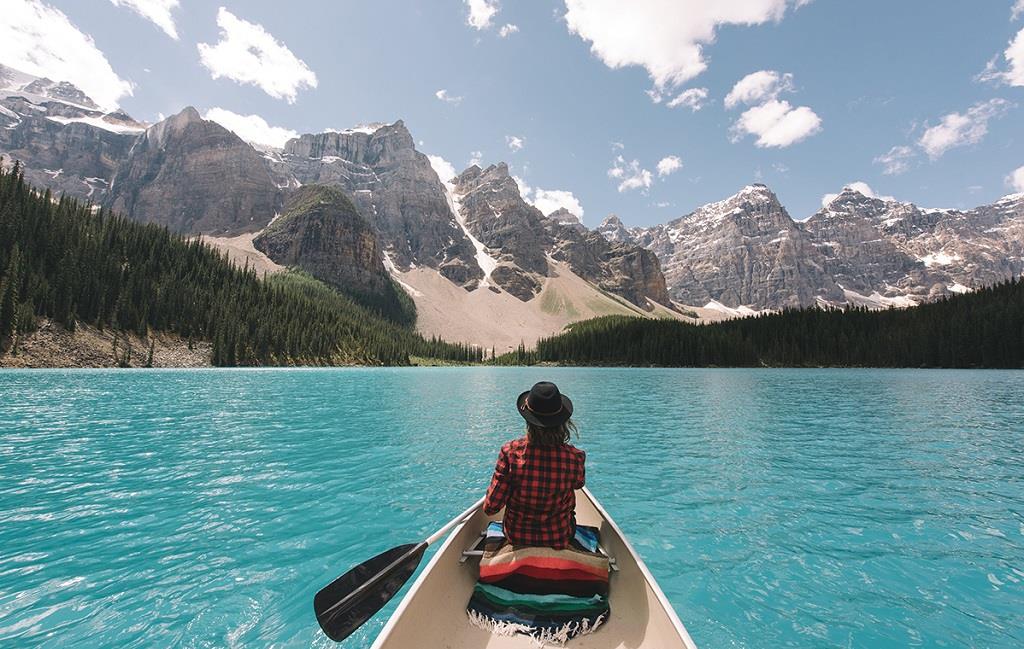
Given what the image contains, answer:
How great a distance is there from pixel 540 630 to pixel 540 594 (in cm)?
71

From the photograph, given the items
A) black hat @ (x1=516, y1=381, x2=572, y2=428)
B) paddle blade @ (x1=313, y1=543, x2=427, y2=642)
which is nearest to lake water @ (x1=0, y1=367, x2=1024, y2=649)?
paddle blade @ (x1=313, y1=543, x2=427, y2=642)

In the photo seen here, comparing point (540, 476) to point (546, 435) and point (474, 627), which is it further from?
point (474, 627)

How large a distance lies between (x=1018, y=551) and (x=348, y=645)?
14866 millimetres

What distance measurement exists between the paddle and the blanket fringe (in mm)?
1478

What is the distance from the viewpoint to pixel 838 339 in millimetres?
149875

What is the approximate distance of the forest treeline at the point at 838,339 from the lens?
124 m

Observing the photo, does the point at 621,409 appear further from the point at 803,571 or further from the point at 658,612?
the point at 658,612

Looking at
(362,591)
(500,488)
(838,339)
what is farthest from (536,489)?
(838,339)

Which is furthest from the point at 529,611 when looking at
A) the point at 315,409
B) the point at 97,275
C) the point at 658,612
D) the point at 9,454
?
the point at 97,275

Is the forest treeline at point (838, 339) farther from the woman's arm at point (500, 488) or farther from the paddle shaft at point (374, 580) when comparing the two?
the paddle shaft at point (374, 580)

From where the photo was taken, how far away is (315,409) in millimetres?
36250

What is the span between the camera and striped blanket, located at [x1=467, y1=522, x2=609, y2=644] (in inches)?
227

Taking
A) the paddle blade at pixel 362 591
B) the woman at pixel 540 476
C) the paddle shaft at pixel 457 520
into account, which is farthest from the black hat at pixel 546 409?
the paddle blade at pixel 362 591

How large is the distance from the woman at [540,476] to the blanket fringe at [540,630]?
129 centimetres
